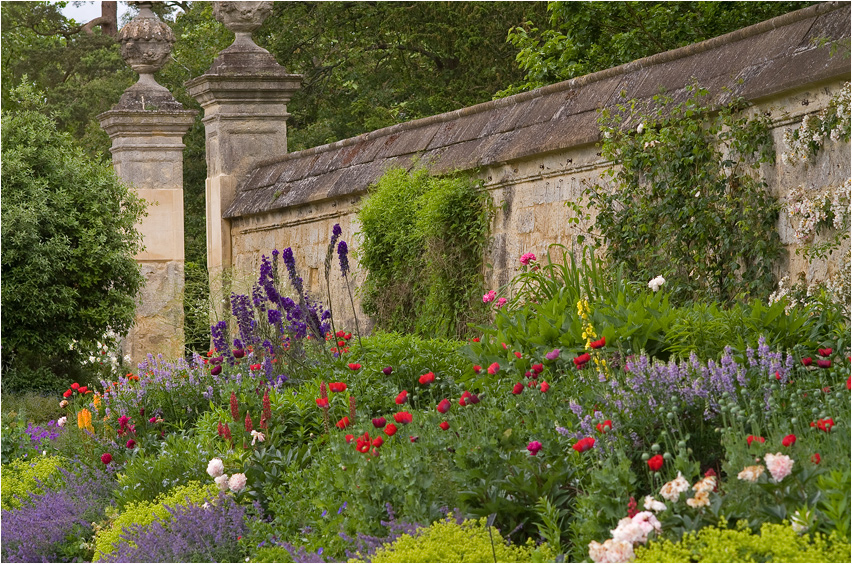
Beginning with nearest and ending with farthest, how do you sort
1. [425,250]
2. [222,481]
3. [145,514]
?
1. [222,481]
2. [145,514]
3. [425,250]

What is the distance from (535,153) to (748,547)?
464cm

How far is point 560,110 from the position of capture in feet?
24.8

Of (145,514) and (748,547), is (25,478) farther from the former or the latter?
(748,547)

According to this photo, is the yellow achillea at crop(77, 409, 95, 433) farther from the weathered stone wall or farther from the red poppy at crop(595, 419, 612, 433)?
the red poppy at crop(595, 419, 612, 433)

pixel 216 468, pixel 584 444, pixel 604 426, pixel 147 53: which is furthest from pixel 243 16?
pixel 584 444

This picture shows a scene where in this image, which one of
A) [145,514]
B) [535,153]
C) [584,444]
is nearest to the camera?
[584,444]

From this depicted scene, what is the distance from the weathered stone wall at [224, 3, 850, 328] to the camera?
5668 millimetres

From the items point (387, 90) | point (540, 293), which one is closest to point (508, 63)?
point (387, 90)

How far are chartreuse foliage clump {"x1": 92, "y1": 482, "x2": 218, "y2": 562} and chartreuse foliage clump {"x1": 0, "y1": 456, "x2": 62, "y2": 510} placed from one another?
1.04 m

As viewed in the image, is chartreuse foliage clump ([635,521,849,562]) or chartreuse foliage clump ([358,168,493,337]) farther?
chartreuse foliage clump ([358,168,493,337])

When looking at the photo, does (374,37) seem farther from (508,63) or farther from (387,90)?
(508,63)

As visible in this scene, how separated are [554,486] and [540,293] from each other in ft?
10.3

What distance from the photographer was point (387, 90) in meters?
18.5

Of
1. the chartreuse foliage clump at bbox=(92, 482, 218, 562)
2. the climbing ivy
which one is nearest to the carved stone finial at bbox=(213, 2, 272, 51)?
the climbing ivy
